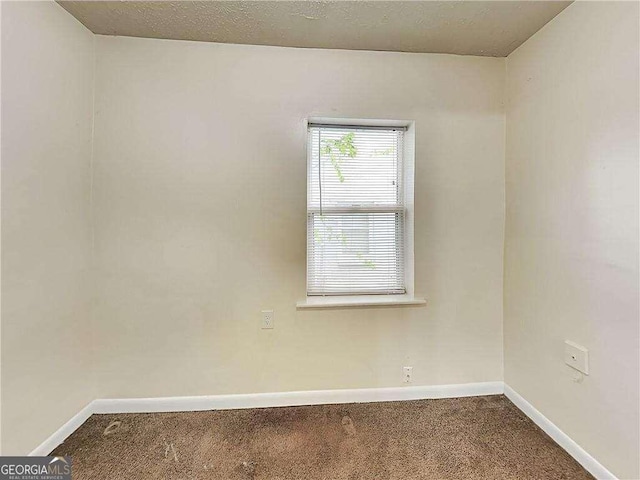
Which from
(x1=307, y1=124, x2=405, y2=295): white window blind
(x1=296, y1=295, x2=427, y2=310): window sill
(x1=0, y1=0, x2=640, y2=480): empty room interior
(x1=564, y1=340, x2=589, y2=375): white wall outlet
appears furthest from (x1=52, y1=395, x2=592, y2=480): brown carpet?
(x1=307, y1=124, x2=405, y2=295): white window blind

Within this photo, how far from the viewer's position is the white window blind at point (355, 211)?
6.44 ft

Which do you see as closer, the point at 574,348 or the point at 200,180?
the point at 574,348

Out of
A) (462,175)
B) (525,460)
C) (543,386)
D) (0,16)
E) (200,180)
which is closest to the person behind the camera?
(0,16)

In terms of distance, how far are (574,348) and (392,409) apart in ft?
3.38

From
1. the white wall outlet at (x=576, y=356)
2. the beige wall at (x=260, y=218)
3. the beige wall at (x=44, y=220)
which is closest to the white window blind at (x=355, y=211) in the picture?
the beige wall at (x=260, y=218)

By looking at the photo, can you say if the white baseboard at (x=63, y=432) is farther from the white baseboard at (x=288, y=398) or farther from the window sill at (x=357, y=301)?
the window sill at (x=357, y=301)

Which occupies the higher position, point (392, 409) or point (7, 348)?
point (7, 348)

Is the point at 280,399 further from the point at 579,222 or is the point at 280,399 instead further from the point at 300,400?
the point at 579,222

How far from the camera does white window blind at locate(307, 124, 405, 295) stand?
196 cm

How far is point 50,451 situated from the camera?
145cm

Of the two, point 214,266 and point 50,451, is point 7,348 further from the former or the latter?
point 214,266

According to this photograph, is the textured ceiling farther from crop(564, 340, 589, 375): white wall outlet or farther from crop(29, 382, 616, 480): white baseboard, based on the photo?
crop(29, 382, 616, 480): white baseboard

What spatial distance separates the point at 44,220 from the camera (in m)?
→ 1.43

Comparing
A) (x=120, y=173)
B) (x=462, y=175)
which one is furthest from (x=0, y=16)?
(x=462, y=175)
